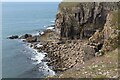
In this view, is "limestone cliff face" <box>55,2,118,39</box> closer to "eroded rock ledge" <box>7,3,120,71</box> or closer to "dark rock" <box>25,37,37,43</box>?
"eroded rock ledge" <box>7,3,120,71</box>

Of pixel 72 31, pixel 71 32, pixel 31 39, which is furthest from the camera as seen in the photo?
pixel 31 39

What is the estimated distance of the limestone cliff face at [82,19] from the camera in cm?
9700

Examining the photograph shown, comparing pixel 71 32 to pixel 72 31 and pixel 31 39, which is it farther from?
pixel 31 39

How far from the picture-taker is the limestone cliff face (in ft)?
318

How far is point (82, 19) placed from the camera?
102m

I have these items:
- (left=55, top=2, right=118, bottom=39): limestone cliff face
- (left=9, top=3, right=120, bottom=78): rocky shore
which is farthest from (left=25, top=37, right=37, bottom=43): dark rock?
(left=55, top=2, right=118, bottom=39): limestone cliff face

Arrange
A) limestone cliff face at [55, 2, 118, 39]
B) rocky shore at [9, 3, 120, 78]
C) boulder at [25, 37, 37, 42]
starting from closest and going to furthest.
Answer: rocky shore at [9, 3, 120, 78] → limestone cliff face at [55, 2, 118, 39] → boulder at [25, 37, 37, 42]

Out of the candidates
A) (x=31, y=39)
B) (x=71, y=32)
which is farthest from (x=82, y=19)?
(x=31, y=39)

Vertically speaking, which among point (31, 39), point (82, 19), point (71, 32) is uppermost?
point (82, 19)

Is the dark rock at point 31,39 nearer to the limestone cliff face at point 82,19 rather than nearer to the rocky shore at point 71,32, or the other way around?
the rocky shore at point 71,32

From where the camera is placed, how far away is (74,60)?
246ft

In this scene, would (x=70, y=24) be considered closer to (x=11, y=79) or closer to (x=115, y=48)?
(x=11, y=79)

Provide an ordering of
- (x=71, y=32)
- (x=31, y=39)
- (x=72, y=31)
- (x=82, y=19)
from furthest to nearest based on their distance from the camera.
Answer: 1. (x=31, y=39)
2. (x=72, y=31)
3. (x=71, y=32)
4. (x=82, y=19)

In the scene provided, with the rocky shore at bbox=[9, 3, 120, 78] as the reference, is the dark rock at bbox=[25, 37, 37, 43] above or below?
below
